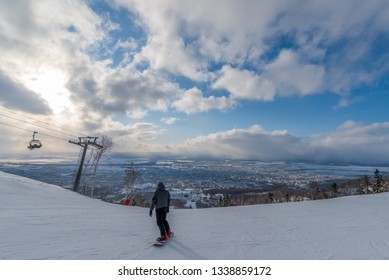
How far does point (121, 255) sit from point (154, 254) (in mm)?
896

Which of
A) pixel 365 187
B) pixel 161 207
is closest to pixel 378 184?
pixel 365 187

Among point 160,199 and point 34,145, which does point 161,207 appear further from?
point 34,145

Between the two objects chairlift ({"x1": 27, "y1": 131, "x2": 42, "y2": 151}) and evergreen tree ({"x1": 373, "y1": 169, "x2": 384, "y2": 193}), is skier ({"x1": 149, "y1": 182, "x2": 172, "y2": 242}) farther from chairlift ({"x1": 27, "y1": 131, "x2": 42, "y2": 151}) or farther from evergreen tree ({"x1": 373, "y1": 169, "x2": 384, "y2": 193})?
evergreen tree ({"x1": 373, "y1": 169, "x2": 384, "y2": 193})

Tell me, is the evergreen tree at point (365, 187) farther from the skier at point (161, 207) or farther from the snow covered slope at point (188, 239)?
the skier at point (161, 207)

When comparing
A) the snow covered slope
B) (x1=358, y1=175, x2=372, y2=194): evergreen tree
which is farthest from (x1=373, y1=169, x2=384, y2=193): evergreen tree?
the snow covered slope

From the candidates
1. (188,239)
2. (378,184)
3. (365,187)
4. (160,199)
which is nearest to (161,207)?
(160,199)

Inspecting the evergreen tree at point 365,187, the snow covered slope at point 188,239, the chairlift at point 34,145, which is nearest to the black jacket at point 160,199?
the snow covered slope at point 188,239

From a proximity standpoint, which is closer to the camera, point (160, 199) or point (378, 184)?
point (160, 199)

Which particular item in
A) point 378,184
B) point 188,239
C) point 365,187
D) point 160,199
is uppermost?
point 160,199

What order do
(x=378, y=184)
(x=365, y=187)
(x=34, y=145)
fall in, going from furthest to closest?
1. (x=365, y=187)
2. (x=378, y=184)
3. (x=34, y=145)

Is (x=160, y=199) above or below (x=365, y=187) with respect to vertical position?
above

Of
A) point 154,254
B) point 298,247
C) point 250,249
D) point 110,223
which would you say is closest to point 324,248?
point 298,247

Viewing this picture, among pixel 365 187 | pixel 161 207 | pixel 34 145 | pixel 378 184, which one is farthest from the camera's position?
pixel 365 187
